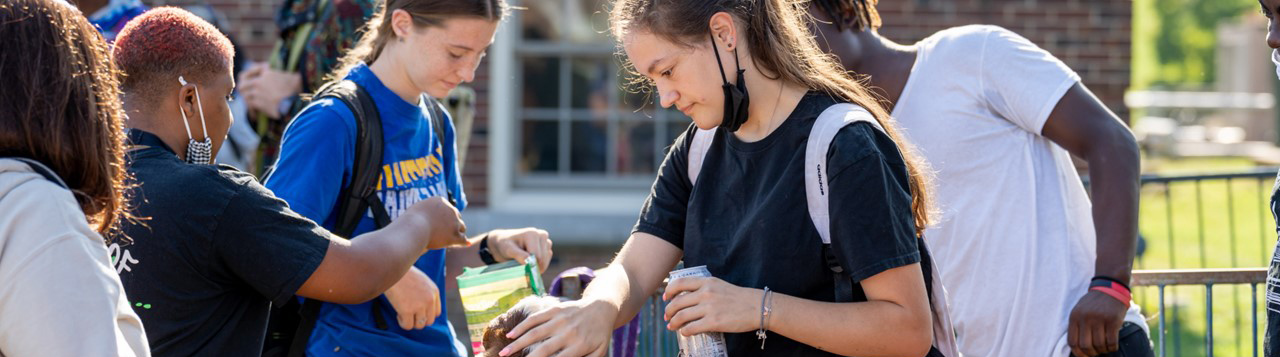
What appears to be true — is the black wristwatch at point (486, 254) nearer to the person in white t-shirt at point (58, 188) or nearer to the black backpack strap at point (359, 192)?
the black backpack strap at point (359, 192)

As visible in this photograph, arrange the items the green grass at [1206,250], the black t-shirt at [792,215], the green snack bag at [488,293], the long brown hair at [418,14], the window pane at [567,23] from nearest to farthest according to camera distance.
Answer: the black t-shirt at [792,215] → the green snack bag at [488,293] → the long brown hair at [418,14] → the green grass at [1206,250] → the window pane at [567,23]

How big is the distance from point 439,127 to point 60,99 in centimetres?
170

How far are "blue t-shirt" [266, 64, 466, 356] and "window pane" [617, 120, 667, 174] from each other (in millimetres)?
4306

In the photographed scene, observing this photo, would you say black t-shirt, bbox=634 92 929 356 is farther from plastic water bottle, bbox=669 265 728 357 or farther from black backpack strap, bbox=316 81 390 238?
black backpack strap, bbox=316 81 390 238

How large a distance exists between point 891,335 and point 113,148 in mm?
1288

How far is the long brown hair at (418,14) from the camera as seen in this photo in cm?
331

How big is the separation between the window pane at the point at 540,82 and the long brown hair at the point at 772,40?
5.24 meters

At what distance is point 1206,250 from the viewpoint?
11789 millimetres

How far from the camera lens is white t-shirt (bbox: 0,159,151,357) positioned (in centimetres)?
163

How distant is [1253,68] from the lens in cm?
3734

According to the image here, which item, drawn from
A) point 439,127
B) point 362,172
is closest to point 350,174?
point 362,172

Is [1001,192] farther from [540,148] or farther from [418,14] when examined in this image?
[540,148]

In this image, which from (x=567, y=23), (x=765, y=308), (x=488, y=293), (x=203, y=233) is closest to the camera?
(x=765, y=308)

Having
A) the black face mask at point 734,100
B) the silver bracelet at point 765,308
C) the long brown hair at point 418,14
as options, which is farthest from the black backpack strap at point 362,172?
the silver bracelet at point 765,308
